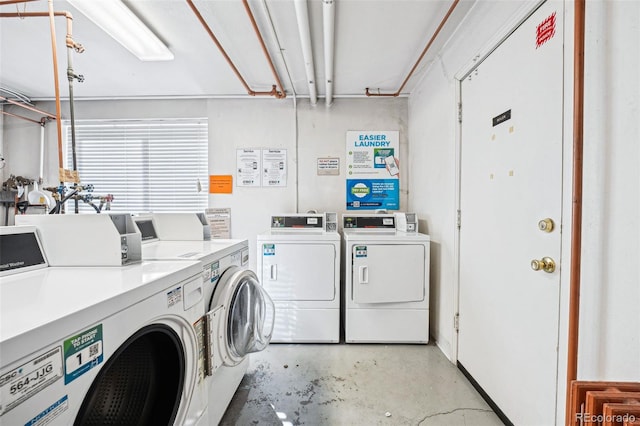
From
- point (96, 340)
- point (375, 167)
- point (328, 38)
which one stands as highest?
point (328, 38)

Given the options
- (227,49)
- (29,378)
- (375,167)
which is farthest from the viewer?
(375,167)

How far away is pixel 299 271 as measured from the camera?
2.21 metres

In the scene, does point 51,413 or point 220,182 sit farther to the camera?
point 220,182

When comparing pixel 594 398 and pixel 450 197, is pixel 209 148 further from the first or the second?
pixel 594 398

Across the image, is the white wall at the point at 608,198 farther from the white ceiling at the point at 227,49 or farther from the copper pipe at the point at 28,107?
the copper pipe at the point at 28,107

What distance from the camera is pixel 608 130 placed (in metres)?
0.89

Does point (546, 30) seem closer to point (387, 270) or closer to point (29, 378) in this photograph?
point (387, 270)

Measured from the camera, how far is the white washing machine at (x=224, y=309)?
1189 millimetres

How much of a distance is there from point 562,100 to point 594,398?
1040mm

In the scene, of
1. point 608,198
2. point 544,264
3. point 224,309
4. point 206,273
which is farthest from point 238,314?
point 608,198

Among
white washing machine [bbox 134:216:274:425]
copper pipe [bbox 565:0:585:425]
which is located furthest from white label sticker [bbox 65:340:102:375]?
copper pipe [bbox 565:0:585:425]

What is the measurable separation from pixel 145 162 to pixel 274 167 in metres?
1.54

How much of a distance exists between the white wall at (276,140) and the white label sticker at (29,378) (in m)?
2.48

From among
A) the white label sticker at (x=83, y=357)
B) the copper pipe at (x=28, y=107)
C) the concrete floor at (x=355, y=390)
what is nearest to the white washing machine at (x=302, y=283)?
the concrete floor at (x=355, y=390)
